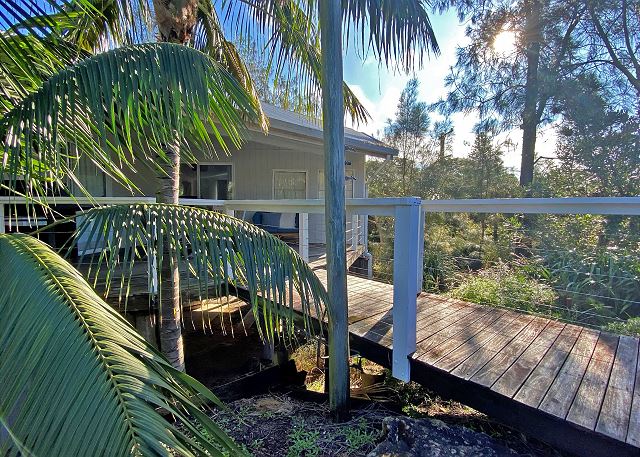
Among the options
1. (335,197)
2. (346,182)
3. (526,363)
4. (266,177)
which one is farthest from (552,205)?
(346,182)

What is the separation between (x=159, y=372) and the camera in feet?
3.93

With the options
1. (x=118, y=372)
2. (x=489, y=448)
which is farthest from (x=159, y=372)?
(x=489, y=448)

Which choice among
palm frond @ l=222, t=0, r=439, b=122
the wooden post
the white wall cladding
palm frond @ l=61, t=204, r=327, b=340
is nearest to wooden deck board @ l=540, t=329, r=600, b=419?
the wooden post

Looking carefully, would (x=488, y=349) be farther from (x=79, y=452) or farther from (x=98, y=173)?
(x=98, y=173)

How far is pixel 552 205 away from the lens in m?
3.23

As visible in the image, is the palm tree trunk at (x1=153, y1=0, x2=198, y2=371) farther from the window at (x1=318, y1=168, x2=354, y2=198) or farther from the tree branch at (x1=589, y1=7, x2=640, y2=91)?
the tree branch at (x1=589, y1=7, x2=640, y2=91)

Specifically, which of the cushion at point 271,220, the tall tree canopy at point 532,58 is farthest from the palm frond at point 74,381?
the tall tree canopy at point 532,58

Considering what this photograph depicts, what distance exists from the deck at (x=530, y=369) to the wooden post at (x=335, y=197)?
484 mm

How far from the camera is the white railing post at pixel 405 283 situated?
2.76m

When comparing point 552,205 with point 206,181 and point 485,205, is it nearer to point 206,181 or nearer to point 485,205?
point 485,205

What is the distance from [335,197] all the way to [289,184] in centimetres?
751

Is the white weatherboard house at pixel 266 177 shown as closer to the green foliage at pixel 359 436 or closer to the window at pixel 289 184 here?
the window at pixel 289 184

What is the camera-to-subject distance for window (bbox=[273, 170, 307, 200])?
9984 millimetres

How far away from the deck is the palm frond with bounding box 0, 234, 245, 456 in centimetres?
198
